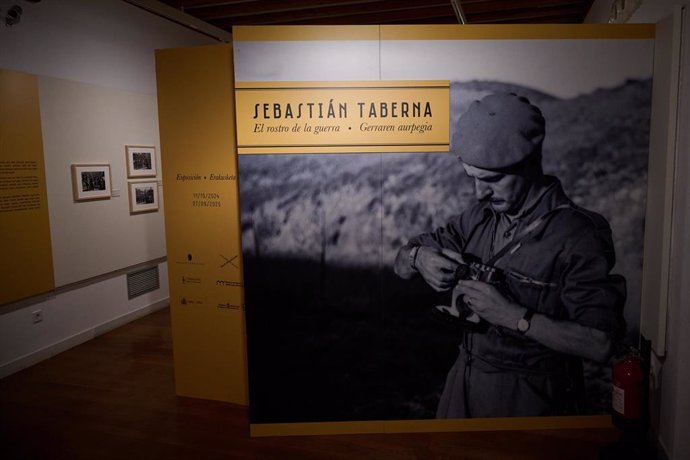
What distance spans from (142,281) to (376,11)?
4.02 m

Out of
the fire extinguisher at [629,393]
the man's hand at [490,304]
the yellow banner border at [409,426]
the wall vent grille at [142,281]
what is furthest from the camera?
the wall vent grille at [142,281]

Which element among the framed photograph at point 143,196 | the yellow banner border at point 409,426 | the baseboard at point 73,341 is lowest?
the yellow banner border at point 409,426

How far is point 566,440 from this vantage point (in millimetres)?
3125

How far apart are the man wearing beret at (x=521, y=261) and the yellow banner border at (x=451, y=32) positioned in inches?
14.6

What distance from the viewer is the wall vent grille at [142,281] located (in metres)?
5.61

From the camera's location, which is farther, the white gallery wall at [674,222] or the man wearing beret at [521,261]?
the man wearing beret at [521,261]

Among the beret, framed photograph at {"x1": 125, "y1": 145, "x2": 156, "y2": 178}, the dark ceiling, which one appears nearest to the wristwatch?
the beret

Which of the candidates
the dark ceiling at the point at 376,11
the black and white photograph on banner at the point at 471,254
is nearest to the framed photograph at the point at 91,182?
the dark ceiling at the point at 376,11

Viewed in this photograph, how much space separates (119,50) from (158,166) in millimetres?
1311

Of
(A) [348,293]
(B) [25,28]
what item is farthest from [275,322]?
(B) [25,28]

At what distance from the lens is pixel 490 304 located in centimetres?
303

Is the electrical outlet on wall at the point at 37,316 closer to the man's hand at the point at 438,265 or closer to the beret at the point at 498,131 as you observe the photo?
the man's hand at the point at 438,265

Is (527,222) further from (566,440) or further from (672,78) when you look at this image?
(566,440)

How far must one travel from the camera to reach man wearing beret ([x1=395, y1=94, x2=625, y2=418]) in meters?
2.93
